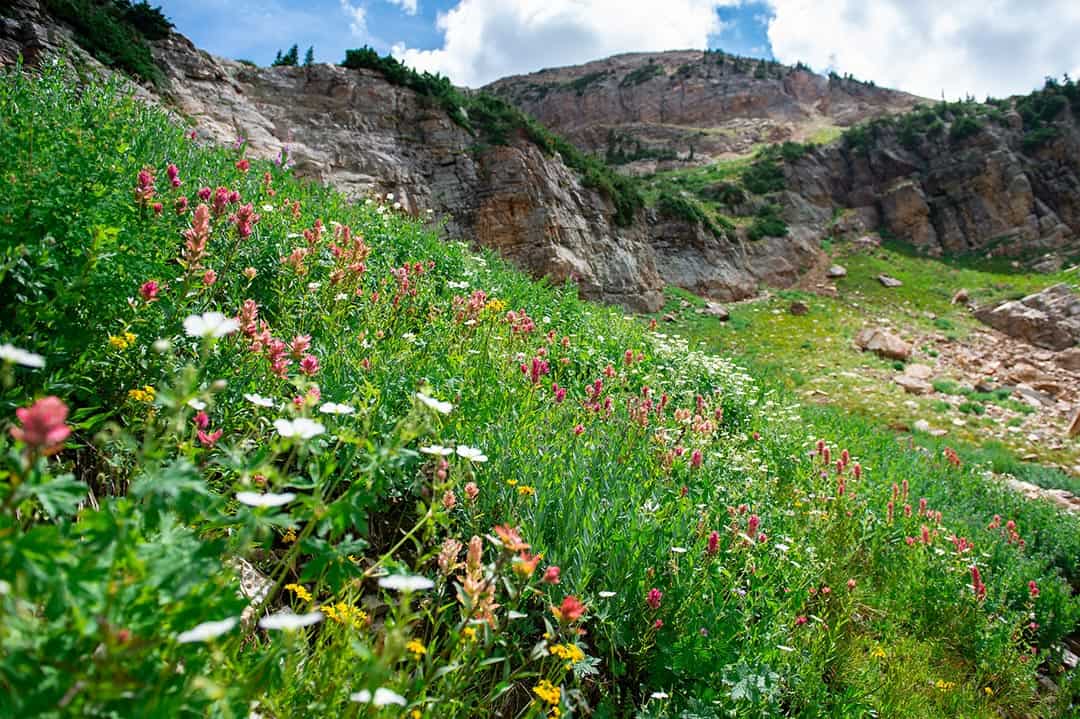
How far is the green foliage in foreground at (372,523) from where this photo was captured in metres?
1.06

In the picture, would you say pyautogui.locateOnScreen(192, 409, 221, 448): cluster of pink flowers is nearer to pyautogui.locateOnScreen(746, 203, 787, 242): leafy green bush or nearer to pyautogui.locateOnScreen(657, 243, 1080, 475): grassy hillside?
pyautogui.locateOnScreen(657, 243, 1080, 475): grassy hillside

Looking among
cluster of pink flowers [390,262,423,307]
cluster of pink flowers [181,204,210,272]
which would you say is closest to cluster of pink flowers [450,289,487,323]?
cluster of pink flowers [390,262,423,307]

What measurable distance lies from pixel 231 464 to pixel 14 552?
0.53 metres

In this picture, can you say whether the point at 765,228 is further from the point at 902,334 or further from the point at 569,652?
the point at 569,652

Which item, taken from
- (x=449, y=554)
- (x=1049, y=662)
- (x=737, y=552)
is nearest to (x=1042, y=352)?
(x=1049, y=662)

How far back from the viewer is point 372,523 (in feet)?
8.90

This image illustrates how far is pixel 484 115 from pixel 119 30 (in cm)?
883

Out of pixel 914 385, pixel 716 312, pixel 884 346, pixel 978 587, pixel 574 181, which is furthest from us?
Answer: pixel 716 312

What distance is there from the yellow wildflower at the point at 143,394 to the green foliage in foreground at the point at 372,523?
42 millimetres

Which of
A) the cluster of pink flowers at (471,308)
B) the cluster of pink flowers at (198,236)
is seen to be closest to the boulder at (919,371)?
the cluster of pink flowers at (471,308)

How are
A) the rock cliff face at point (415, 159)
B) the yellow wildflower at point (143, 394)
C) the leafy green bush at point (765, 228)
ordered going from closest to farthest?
1. the yellow wildflower at point (143, 394)
2. the rock cliff face at point (415, 159)
3. the leafy green bush at point (765, 228)

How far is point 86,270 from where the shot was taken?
2.11 meters

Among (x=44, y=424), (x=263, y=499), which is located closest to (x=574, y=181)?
(x=263, y=499)

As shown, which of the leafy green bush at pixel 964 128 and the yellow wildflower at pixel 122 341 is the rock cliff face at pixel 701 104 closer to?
the leafy green bush at pixel 964 128
